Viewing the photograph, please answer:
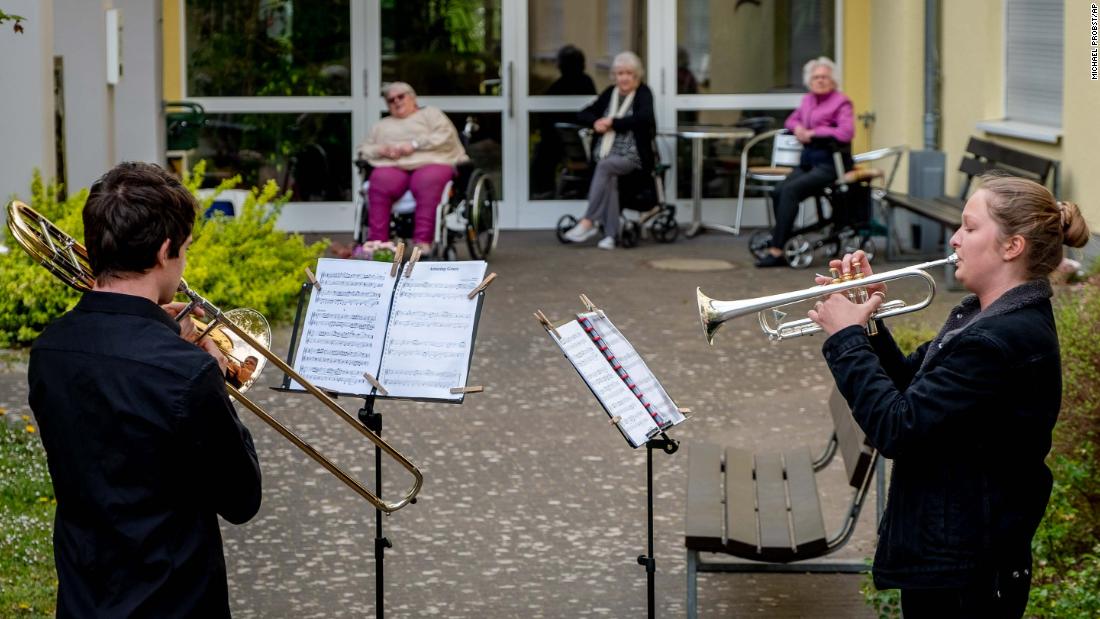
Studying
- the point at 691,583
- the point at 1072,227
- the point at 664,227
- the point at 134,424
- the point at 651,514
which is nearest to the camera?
the point at 134,424

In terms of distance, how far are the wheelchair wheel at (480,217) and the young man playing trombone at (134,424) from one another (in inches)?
341

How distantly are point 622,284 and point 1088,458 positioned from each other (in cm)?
610

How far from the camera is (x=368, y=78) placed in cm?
1401

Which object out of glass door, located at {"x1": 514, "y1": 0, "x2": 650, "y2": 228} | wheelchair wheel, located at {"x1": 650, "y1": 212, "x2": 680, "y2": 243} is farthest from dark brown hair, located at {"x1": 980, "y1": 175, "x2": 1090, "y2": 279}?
glass door, located at {"x1": 514, "y1": 0, "x2": 650, "y2": 228}

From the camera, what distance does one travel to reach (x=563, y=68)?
14.0 meters

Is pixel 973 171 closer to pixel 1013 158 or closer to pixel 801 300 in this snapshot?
pixel 1013 158

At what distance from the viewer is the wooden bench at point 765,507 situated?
453 cm

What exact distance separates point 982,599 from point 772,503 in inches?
70.2

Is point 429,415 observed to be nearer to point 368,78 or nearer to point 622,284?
point 622,284

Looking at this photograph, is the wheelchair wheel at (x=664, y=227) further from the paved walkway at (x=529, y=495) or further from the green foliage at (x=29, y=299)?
the green foliage at (x=29, y=299)

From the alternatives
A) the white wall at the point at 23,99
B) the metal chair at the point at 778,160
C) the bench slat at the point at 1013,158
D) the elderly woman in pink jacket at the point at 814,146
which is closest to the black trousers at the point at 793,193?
the elderly woman in pink jacket at the point at 814,146

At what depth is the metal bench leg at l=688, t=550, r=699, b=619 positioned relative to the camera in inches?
181

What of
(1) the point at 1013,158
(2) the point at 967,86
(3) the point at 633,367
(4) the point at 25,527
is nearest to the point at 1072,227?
(3) the point at 633,367

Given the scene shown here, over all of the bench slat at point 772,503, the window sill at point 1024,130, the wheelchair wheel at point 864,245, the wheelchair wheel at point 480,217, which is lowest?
the bench slat at point 772,503
